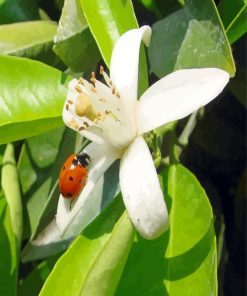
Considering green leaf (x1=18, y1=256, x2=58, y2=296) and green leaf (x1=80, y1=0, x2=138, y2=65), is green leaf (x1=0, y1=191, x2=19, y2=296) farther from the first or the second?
green leaf (x1=80, y1=0, x2=138, y2=65)

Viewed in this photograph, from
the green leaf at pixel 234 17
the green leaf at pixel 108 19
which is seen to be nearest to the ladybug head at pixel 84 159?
the green leaf at pixel 108 19

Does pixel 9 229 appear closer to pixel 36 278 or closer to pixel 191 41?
pixel 36 278

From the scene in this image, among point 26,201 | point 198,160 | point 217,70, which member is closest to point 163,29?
point 217,70

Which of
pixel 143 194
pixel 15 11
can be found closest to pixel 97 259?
pixel 143 194

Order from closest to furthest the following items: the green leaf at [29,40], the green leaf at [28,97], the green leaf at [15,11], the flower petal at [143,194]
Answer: the flower petal at [143,194] → the green leaf at [28,97] → the green leaf at [29,40] → the green leaf at [15,11]

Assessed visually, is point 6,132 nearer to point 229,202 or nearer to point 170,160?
point 170,160

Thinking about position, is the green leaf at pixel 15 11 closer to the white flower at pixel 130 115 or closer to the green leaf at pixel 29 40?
the green leaf at pixel 29 40

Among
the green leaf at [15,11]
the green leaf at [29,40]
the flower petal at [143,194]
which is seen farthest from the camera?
the green leaf at [15,11]
